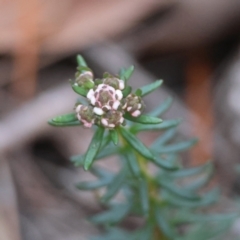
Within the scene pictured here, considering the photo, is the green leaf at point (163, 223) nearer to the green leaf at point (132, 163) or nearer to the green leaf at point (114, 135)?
the green leaf at point (132, 163)

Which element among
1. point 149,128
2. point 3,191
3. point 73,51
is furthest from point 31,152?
point 149,128

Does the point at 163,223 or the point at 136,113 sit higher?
the point at 136,113

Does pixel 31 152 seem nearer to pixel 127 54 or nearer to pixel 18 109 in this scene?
pixel 18 109

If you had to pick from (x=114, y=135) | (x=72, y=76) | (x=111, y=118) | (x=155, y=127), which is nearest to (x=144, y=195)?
(x=155, y=127)

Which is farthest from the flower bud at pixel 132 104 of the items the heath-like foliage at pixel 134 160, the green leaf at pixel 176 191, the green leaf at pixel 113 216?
the green leaf at pixel 113 216

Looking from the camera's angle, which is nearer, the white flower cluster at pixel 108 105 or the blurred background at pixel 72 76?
the white flower cluster at pixel 108 105

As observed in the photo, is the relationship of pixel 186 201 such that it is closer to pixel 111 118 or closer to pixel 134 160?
pixel 134 160

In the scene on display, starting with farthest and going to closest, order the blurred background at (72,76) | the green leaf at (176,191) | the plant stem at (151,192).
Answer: the blurred background at (72,76), the green leaf at (176,191), the plant stem at (151,192)

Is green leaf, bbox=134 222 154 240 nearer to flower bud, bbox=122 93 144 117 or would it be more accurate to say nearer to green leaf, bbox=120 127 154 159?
green leaf, bbox=120 127 154 159
